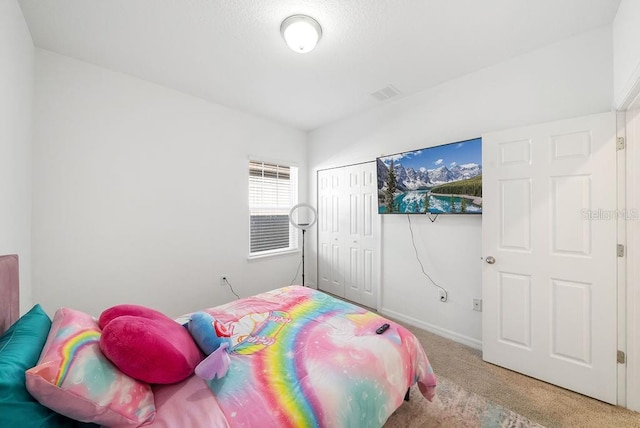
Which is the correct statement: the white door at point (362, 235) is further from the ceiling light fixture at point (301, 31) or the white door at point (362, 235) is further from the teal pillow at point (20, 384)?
the teal pillow at point (20, 384)

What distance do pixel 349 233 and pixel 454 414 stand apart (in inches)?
→ 90.5

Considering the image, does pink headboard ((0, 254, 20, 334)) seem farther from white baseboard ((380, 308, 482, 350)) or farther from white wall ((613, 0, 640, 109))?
white wall ((613, 0, 640, 109))

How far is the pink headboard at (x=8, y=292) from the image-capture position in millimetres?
1068

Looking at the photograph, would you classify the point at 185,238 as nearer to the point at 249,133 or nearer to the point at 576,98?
the point at 249,133

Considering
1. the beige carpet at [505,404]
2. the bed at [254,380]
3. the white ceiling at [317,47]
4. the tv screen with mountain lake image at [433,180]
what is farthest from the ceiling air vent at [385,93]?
the beige carpet at [505,404]

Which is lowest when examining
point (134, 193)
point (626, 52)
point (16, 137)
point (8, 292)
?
point (8, 292)

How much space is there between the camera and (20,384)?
737 millimetres

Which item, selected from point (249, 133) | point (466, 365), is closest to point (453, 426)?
point (466, 365)

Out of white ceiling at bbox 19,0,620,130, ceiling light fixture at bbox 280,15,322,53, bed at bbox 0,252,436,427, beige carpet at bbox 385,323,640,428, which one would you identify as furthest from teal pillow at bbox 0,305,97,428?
ceiling light fixture at bbox 280,15,322,53

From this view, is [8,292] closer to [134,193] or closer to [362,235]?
[134,193]

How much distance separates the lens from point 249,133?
136 inches

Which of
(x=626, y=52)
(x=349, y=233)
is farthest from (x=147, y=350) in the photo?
(x=626, y=52)

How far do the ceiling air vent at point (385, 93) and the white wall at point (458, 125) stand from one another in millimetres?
167

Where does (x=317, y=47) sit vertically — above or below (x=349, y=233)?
above
